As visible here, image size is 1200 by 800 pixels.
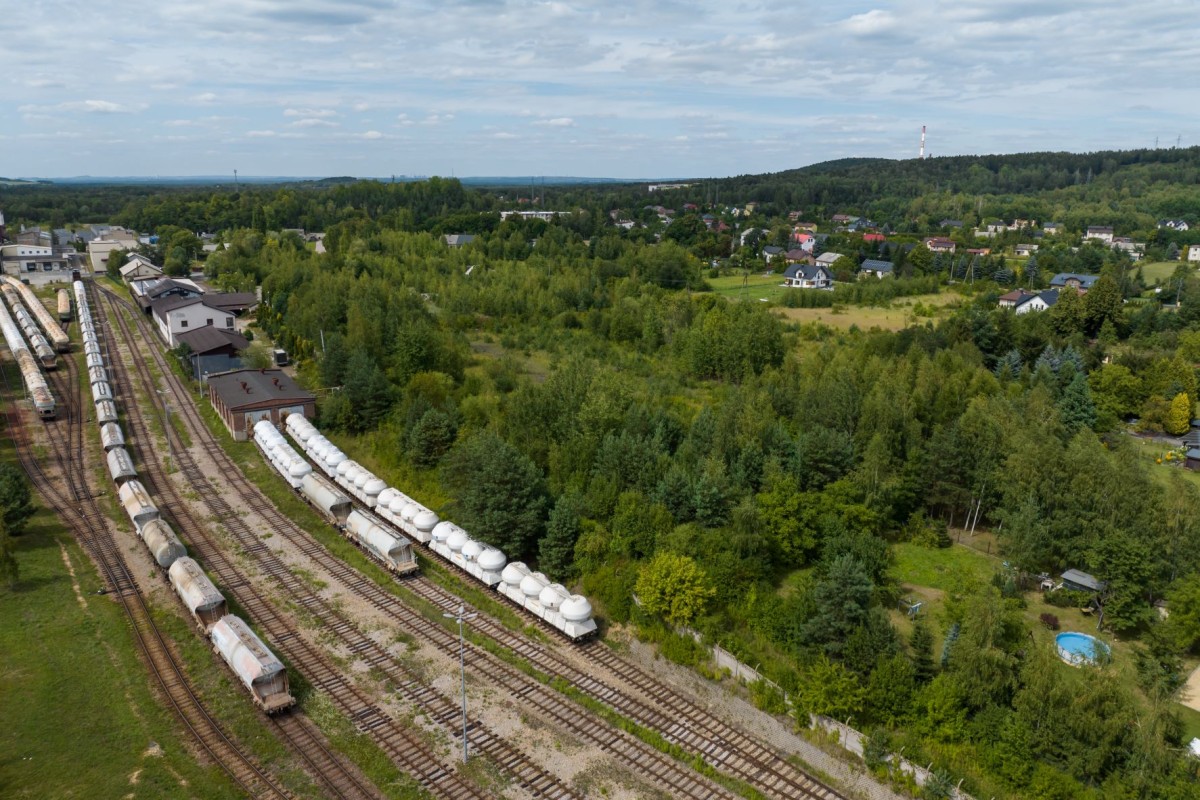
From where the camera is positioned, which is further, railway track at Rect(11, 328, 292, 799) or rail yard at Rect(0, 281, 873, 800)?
rail yard at Rect(0, 281, 873, 800)

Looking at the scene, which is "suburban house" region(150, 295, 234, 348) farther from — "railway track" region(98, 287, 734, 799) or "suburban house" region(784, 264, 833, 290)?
"suburban house" region(784, 264, 833, 290)

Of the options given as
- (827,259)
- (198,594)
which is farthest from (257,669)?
(827,259)

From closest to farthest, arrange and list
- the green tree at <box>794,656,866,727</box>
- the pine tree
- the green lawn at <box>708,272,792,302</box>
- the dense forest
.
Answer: the dense forest → the green tree at <box>794,656,866,727</box> → the pine tree → the green lawn at <box>708,272,792,302</box>

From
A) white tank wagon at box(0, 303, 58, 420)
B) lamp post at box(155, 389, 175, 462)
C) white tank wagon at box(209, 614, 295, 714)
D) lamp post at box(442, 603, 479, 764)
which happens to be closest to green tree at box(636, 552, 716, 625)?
lamp post at box(442, 603, 479, 764)

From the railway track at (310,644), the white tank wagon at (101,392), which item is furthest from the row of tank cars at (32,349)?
the railway track at (310,644)

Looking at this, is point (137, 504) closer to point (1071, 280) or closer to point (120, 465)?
point (120, 465)

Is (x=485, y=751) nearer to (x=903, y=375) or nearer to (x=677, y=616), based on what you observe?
(x=677, y=616)
